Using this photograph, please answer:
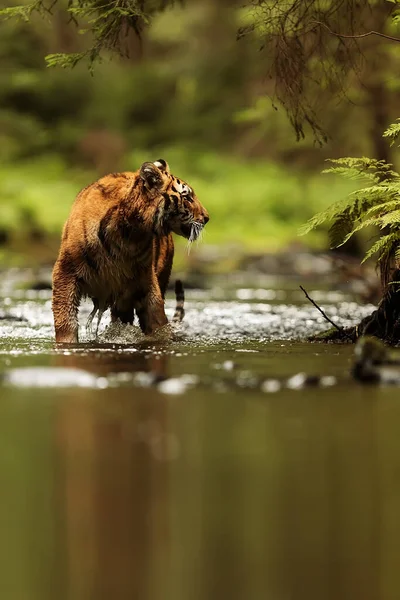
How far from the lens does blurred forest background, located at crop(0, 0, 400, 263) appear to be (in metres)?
22.9

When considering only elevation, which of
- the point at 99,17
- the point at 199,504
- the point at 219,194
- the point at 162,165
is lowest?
the point at 199,504

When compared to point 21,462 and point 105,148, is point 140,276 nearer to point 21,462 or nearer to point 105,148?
point 21,462

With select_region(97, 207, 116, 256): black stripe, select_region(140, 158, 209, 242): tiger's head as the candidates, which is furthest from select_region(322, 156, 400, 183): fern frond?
select_region(97, 207, 116, 256): black stripe

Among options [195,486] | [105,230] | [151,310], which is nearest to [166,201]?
[105,230]

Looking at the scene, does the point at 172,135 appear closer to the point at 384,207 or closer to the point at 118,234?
the point at 118,234

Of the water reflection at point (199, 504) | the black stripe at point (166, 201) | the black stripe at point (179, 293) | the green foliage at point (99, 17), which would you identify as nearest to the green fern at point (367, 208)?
the black stripe at point (166, 201)

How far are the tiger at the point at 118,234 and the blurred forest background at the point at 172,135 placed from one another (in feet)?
35.3

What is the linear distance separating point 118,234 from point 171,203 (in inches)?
17.7

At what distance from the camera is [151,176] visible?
299 inches

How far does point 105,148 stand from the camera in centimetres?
2984

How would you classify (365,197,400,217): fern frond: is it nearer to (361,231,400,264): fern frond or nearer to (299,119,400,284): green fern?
(299,119,400,284): green fern

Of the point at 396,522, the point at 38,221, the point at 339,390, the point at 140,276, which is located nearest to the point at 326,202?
the point at 38,221

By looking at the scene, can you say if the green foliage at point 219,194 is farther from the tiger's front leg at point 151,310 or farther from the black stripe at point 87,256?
the black stripe at point 87,256

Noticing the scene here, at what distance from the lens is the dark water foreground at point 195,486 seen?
2521 millimetres
